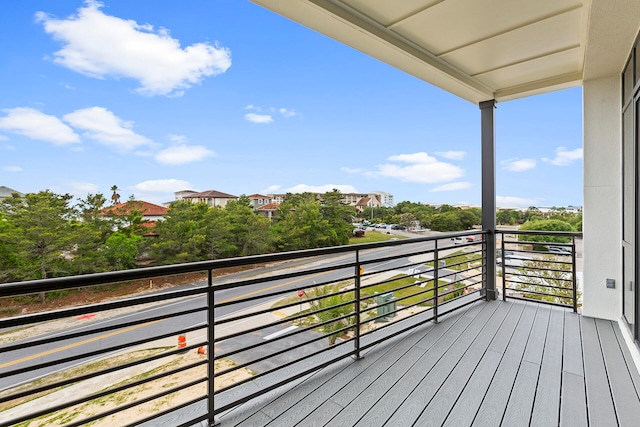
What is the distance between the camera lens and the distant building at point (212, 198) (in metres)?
5.55

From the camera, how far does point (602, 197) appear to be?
2873mm

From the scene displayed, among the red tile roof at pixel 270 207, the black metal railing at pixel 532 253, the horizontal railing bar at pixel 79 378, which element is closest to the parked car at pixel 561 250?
the black metal railing at pixel 532 253

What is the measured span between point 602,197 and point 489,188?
97cm

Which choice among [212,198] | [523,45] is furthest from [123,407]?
[212,198]

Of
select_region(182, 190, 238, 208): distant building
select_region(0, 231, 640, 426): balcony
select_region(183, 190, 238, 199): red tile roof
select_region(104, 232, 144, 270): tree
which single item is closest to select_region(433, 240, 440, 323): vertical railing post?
select_region(0, 231, 640, 426): balcony

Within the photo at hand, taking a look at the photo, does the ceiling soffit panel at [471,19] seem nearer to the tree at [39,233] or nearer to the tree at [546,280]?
the tree at [546,280]

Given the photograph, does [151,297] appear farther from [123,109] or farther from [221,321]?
[123,109]

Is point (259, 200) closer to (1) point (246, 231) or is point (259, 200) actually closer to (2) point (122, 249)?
(1) point (246, 231)

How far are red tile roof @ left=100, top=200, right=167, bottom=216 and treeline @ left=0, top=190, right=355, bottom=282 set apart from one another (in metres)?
0.02

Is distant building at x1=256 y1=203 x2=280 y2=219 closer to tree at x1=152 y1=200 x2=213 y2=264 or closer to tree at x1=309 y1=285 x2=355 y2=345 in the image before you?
tree at x1=152 y1=200 x2=213 y2=264

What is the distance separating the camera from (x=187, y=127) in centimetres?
785

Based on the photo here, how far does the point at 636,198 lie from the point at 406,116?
525 inches

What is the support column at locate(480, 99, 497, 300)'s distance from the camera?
346cm

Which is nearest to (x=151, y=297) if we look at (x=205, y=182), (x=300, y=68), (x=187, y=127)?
(x=205, y=182)
